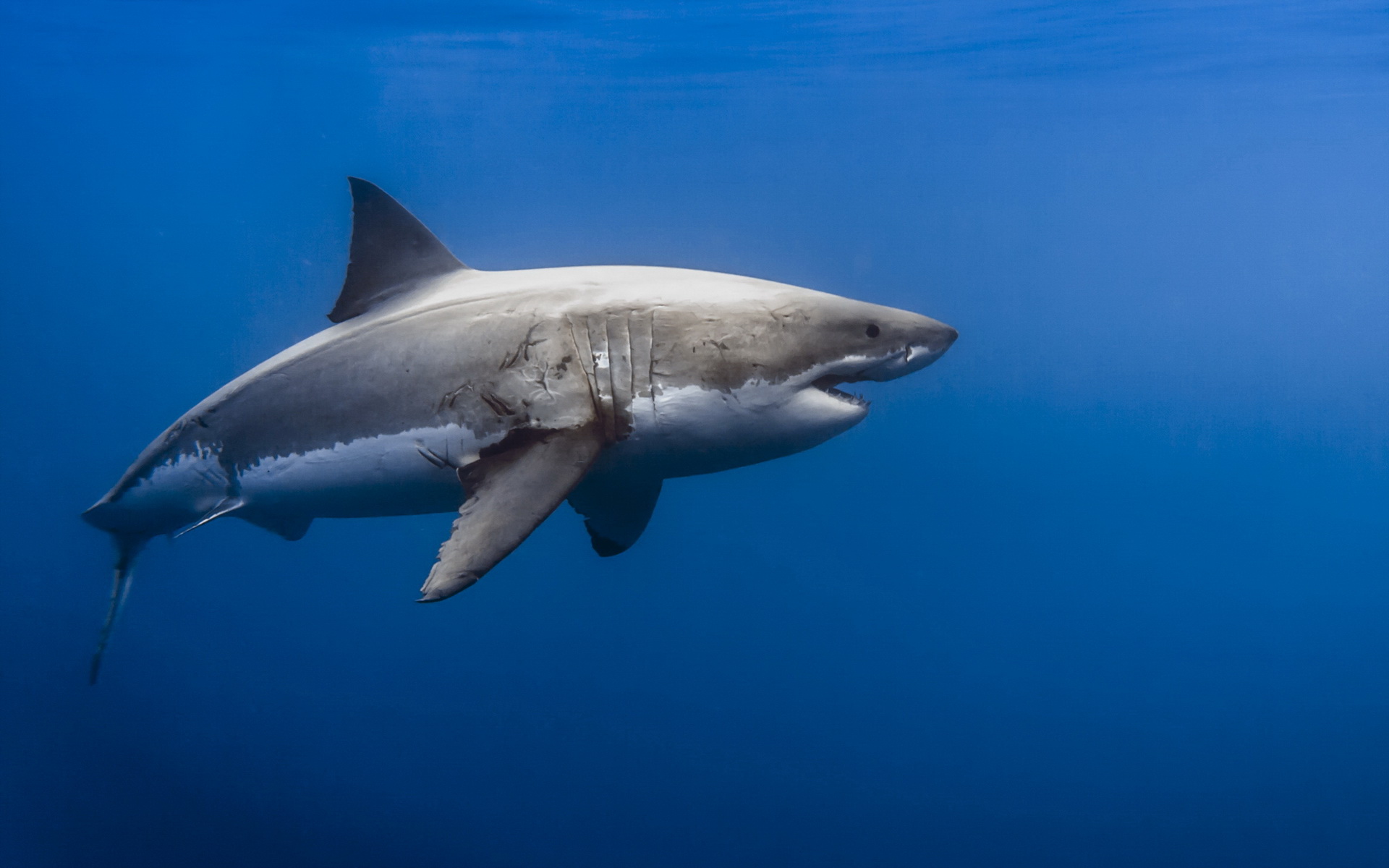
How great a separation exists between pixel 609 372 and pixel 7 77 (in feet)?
62.7

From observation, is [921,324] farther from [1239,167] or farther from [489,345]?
[1239,167]

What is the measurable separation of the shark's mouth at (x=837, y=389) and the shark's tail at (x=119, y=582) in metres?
4.03

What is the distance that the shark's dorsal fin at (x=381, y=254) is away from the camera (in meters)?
3.70

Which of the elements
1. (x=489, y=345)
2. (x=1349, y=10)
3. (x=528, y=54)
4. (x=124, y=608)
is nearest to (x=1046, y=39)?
(x=1349, y=10)

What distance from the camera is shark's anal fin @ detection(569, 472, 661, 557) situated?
12.3ft

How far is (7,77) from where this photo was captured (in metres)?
14.5

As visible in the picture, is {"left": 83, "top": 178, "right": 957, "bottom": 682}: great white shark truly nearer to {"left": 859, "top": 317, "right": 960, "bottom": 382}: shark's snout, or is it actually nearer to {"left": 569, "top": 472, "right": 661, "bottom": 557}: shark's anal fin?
{"left": 859, "top": 317, "right": 960, "bottom": 382}: shark's snout

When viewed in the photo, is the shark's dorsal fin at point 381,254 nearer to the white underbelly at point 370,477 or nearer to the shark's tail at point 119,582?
the white underbelly at point 370,477

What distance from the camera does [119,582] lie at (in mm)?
4414

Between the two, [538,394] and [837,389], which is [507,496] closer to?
[538,394]

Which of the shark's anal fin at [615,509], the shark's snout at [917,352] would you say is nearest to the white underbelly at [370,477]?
the shark's anal fin at [615,509]

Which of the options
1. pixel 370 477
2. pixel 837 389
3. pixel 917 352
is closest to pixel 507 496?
pixel 370 477

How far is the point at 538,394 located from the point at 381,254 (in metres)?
1.60

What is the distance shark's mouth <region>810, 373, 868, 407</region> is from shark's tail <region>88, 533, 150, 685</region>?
4.03m
